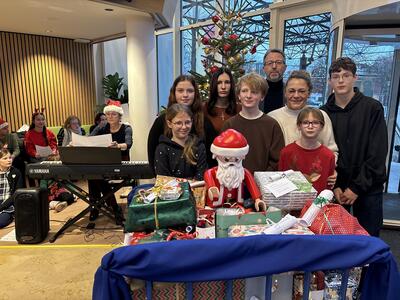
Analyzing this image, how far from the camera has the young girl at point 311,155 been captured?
162cm

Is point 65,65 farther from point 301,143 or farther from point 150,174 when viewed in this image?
point 301,143

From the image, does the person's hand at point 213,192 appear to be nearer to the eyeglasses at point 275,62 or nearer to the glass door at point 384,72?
the eyeglasses at point 275,62

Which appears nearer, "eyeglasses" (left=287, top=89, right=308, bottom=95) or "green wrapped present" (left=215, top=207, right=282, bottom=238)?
"green wrapped present" (left=215, top=207, right=282, bottom=238)

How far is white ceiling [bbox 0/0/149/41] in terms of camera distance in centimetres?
395

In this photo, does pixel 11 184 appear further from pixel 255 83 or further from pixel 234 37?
pixel 255 83

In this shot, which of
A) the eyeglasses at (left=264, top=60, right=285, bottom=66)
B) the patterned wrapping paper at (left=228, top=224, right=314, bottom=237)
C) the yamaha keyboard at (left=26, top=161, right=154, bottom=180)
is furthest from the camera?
the yamaha keyboard at (left=26, top=161, right=154, bottom=180)

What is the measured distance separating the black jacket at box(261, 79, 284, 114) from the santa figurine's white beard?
1.16m

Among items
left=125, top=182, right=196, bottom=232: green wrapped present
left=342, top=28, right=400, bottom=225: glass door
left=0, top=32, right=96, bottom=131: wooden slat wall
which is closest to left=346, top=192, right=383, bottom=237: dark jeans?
left=125, top=182, right=196, bottom=232: green wrapped present

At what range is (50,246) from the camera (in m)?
3.00

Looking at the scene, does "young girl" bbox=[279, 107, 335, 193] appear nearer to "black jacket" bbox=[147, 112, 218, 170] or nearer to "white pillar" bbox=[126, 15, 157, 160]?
"black jacket" bbox=[147, 112, 218, 170]

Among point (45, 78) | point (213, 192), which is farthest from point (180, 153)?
point (45, 78)

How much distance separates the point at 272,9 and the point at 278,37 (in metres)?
0.37

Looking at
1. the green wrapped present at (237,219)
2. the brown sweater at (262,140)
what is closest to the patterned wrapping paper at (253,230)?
the green wrapped present at (237,219)

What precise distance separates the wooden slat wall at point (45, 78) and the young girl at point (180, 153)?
5390 millimetres
